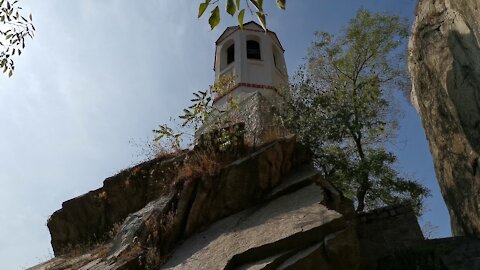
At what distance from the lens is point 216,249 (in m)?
7.05

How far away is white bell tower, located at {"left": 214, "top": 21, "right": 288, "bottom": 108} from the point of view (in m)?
19.5

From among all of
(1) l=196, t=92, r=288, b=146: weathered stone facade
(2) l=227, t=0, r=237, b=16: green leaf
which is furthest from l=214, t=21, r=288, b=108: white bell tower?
(2) l=227, t=0, r=237, b=16: green leaf

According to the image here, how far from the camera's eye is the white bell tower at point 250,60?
1953 cm

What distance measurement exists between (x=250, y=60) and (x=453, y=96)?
1316cm

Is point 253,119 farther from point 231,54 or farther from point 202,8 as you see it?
point 231,54

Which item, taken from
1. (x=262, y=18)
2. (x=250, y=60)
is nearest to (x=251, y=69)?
(x=250, y=60)

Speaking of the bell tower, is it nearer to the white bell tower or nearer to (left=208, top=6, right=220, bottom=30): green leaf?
the white bell tower

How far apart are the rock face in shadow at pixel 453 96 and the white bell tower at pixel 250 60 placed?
28.8 ft

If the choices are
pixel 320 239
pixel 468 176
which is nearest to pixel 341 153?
pixel 468 176

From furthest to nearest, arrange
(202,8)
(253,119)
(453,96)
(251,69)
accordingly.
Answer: (251,69) → (253,119) → (453,96) → (202,8)

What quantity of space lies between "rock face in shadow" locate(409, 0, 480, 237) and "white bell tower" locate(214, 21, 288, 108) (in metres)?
8.79

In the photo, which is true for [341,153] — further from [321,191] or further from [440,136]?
[321,191]

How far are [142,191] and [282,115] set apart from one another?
14.5 ft

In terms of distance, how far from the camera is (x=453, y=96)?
891 cm
